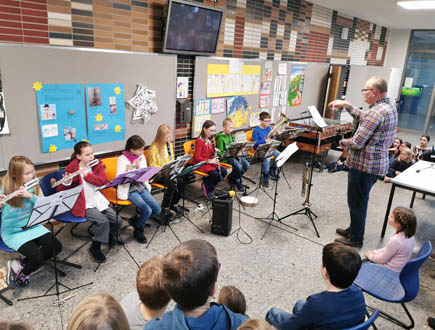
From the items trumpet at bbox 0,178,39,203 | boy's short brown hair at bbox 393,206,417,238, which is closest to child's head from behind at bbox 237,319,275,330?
boy's short brown hair at bbox 393,206,417,238

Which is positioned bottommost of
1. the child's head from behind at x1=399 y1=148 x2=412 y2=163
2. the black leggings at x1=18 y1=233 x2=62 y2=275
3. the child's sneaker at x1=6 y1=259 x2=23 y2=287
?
the child's sneaker at x1=6 y1=259 x2=23 y2=287

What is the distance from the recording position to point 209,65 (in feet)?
16.4

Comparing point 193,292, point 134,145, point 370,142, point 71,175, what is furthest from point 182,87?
point 193,292

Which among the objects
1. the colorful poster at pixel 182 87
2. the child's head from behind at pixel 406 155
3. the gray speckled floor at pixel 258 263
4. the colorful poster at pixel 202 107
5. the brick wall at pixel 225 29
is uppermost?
the brick wall at pixel 225 29

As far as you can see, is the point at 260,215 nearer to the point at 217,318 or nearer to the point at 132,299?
the point at 132,299

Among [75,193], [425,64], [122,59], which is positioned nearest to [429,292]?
[75,193]

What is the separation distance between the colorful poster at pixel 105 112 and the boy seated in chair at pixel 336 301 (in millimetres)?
2980

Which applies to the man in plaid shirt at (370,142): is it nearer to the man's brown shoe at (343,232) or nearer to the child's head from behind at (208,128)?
the man's brown shoe at (343,232)

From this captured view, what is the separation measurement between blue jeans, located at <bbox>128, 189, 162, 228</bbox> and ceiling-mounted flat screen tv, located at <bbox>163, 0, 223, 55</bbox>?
192cm

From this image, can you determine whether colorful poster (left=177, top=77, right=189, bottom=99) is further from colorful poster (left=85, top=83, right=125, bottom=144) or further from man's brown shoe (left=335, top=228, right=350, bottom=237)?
man's brown shoe (left=335, top=228, right=350, bottom=237)

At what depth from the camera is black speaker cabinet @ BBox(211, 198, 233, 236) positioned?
3676 millimetres

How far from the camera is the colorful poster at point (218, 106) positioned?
527 centimetres

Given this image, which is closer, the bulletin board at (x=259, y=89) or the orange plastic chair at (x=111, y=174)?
the orange plastic chair at (x=111, y=174)

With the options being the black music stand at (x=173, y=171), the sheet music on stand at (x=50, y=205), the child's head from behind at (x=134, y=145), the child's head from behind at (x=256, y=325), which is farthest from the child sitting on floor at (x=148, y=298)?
the child's head from behind at (x=134, y=145)
